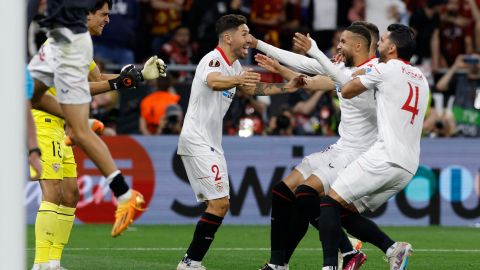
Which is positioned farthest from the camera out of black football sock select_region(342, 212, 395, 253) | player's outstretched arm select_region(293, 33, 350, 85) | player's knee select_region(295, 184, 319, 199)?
player's knee select_region(295, 184, 319, 199)

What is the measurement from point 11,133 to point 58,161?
198 inches

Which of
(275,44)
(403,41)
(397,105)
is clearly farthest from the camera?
(275,44)

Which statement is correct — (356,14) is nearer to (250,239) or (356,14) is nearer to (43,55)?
(250,239)

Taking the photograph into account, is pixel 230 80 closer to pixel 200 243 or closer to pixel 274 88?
pixel 274 88

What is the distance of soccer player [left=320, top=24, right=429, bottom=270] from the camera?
9297mm

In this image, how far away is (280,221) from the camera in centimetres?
1043

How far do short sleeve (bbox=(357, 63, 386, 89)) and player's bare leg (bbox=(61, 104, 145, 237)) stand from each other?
231 centimetres

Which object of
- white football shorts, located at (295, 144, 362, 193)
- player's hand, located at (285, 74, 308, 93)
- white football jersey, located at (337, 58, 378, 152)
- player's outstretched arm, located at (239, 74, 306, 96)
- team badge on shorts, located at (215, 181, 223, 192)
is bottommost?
team badge on shorts, located at (215, 181, 223, 192)

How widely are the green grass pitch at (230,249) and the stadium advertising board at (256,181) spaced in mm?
408

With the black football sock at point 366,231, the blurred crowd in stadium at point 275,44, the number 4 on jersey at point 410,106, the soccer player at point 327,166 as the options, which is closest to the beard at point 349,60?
the soccer player at point 327,166

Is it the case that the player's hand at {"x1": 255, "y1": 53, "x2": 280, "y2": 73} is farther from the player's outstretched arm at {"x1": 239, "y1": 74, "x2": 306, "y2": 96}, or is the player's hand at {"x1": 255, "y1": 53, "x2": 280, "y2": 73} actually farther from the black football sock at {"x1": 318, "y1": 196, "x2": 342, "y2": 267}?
the black football sock at {"x1": 318, "y1": 196, "x2": 342, "y2": 267}

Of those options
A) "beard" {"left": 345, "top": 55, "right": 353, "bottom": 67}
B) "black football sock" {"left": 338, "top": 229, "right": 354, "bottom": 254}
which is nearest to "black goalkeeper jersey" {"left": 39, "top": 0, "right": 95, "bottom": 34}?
"beard" {"left": 345, "top": 55, "right": 353, "bottom": 67}

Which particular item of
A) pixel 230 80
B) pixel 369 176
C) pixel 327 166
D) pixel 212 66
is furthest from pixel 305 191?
pixel 212 66

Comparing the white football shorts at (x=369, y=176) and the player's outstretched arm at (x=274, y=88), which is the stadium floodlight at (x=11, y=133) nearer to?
the white football shorts at (x=369, y=176)
